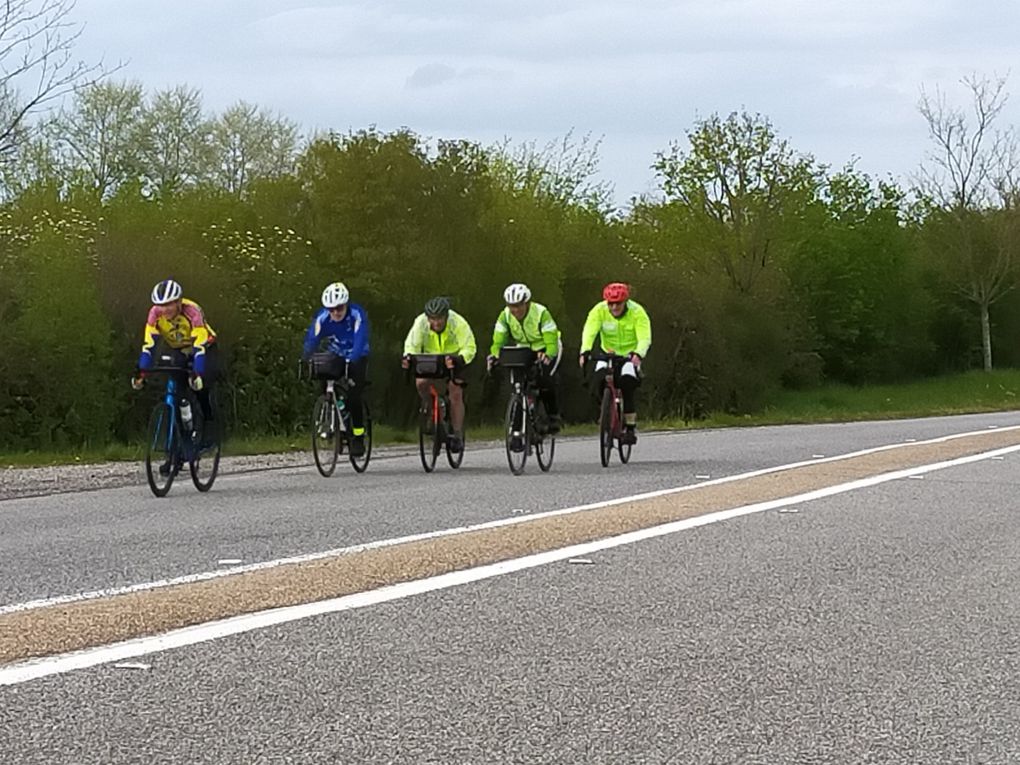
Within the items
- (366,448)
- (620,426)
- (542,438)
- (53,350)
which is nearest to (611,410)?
(620,426)

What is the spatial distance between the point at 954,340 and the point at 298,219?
41.4 meters

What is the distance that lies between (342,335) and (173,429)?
2538 millimetres

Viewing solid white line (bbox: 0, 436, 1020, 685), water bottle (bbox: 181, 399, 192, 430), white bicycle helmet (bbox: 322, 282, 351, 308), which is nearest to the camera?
solid white line (bbox: 0, 436, 1020, 685)

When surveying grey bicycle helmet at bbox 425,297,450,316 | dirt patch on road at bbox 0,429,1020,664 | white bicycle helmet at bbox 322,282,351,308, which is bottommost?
dirt patch on road at bbox 0,429,1020,664

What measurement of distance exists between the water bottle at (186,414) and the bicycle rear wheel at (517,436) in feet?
Answer: 9.97

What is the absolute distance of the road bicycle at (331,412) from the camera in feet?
48.6

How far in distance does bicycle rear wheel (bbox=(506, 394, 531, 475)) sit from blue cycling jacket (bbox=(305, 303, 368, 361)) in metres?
1.46

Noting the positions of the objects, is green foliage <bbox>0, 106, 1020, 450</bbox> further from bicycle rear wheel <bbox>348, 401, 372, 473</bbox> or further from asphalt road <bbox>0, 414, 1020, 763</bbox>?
asphalt road <bbox>0, 414, 1020, 763</bbox>

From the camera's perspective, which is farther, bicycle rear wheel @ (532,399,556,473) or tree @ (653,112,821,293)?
tree @ (653,112,821,293)

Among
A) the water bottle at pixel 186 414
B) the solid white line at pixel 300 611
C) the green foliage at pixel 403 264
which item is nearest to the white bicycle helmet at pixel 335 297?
the water bottle at pixel 186 414

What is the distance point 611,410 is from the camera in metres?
15.8

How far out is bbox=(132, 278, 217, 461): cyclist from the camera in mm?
12727

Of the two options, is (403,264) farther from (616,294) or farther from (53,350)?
(616,294)

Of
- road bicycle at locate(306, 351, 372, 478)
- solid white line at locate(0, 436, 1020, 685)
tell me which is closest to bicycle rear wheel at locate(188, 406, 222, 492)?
road bicycle at locate(306, 351, 372, 478)
